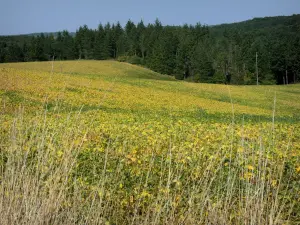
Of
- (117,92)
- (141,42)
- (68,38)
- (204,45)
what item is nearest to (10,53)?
(68,38)

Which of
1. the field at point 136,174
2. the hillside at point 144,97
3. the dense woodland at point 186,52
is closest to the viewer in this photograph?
the field at point 136,174

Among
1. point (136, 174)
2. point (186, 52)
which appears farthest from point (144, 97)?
point (186, 52)

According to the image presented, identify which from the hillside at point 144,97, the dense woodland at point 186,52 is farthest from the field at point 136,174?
the dense woodland at point 186,52

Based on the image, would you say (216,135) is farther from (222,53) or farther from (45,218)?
(222,53)

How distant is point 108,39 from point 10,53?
25.1m

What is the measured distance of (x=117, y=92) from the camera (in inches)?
1076

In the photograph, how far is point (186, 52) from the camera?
81.9 m

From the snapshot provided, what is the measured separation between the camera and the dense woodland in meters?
65.1

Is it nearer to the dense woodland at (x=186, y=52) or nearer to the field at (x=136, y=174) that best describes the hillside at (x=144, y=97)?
the field at (x=136, y=174)

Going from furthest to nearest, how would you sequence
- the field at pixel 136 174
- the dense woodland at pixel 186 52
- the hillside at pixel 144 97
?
1. the dense woodland at pixel 186 52
2. the hillside at pixel 144 97
3. the field at pixel 136 174

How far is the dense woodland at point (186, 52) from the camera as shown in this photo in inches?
2564

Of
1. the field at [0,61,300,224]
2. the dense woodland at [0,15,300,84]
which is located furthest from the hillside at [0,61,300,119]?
the dense woodland at [0,15,300,84]

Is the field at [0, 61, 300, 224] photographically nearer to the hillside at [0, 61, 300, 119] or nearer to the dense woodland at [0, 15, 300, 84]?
the hillside at [0, 61, 300, 119]

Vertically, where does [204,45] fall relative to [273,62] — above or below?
above
